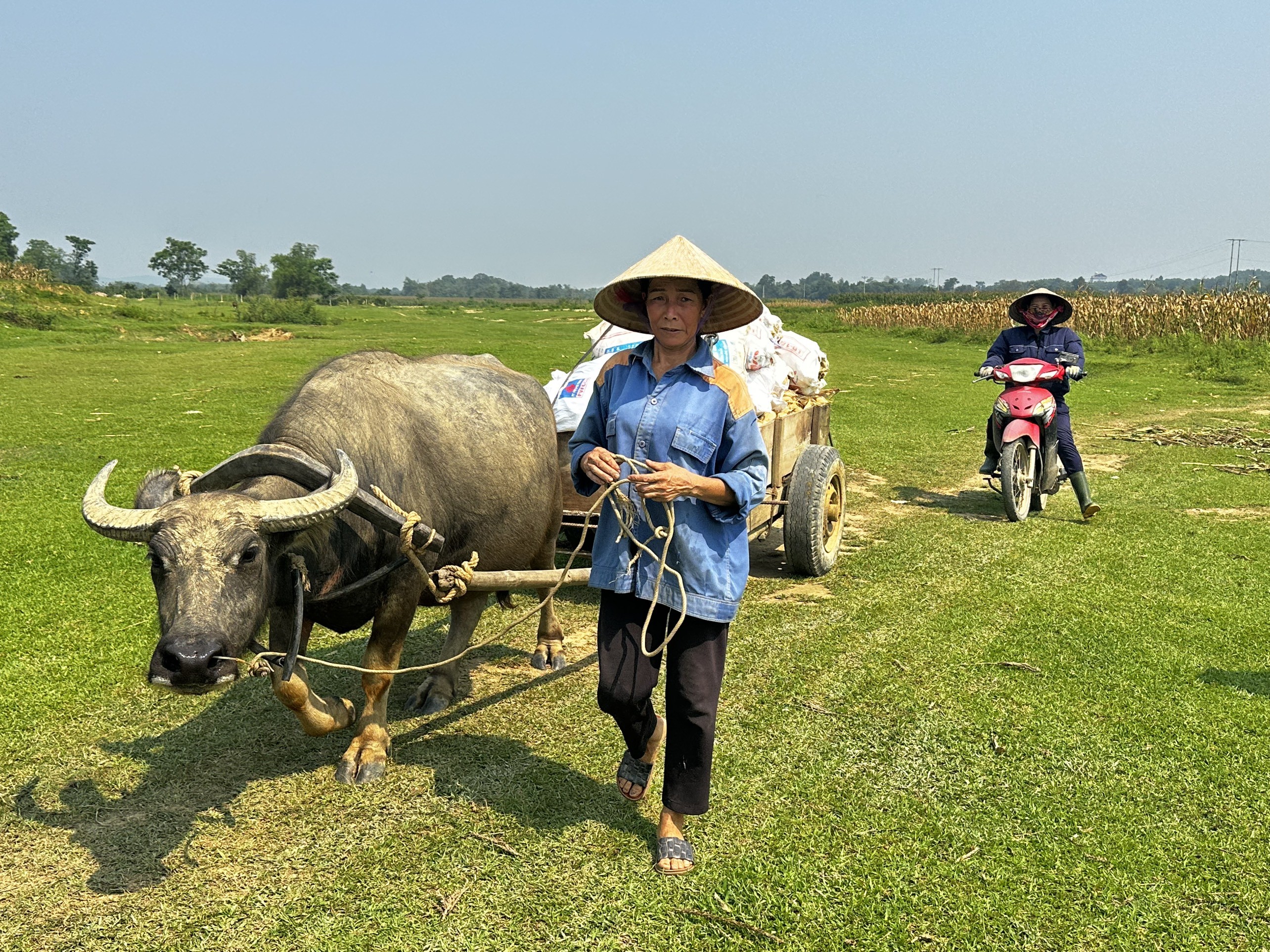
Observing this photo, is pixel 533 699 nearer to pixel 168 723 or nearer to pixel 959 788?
pixel 168 723

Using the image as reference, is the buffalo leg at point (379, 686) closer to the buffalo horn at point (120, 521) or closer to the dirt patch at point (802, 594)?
the buffalo horn at point (120, 521)

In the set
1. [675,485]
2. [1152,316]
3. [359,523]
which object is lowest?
[359,523]

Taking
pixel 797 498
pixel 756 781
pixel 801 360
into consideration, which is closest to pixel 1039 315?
pixel 801 360

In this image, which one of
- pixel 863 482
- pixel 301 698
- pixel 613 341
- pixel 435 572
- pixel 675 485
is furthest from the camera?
pixel 863 482

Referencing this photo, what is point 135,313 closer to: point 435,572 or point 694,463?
point 435,572

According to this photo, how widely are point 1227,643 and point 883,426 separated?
369 inches

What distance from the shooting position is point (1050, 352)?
827 centimetres

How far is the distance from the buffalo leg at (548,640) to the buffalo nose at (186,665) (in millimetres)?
2451

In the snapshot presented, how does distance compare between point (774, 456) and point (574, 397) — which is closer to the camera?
point (574, 397)

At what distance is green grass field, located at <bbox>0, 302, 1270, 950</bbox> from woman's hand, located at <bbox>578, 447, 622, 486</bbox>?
1.37 metres

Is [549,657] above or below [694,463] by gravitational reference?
below

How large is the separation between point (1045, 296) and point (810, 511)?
348cm

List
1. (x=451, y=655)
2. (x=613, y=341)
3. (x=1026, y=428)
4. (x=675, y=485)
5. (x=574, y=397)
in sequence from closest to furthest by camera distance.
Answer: (x=675, y=485), (x=451, y=655), (x=574, y=397), (x=613, y=341), (x=1026, y=428)

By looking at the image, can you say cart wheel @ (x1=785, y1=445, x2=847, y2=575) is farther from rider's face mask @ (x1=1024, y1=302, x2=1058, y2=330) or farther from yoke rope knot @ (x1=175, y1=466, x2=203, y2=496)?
yoke rope knot @ (x1=175, y1=466, x2=203, y2=496)
